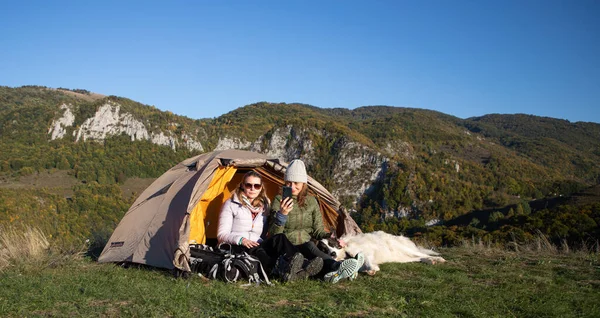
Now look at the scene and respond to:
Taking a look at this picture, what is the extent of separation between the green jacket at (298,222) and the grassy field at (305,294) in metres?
0.99

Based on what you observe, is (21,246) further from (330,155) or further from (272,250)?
(330,155)

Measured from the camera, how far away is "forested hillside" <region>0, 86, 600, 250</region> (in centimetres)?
6981

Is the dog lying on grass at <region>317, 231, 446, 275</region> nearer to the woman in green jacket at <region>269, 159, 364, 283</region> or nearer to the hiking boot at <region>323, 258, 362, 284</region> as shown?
the woman in green jacket at <region>269, 159, 364, 283</region>

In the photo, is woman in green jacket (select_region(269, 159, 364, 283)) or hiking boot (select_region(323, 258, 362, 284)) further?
woman in green jacket (select_region(269, 159, 364, 283))

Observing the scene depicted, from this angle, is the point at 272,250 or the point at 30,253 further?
the point at 30,253

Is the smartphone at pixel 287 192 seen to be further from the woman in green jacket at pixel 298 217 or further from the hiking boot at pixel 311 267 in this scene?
the hiking boot at pixel 311 267

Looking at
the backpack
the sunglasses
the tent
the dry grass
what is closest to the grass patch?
the dry grass

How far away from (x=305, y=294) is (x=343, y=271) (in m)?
0.75

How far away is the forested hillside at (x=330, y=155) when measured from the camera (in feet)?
229

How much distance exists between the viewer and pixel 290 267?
5.17 m

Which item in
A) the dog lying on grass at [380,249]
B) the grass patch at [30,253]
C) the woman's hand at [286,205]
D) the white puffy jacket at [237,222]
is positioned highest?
the woman's hand at [286,205]

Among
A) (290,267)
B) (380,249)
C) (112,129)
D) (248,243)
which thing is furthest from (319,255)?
(112,129)

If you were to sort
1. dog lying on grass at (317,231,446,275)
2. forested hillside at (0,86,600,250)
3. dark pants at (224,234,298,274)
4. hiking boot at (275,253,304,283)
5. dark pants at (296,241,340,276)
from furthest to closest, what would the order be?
1. forested hillside at (0,86,600,250)
2. dog lying on grass at (317,231,446,275)
3. dark pants at (224,234,298,274)
4. dark pants at (296,241,340,276)
5. hiking boot at (275,253,304,283)

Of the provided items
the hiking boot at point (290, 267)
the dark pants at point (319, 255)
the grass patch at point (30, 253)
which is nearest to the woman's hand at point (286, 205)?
the dark pants at point (319, 255)
